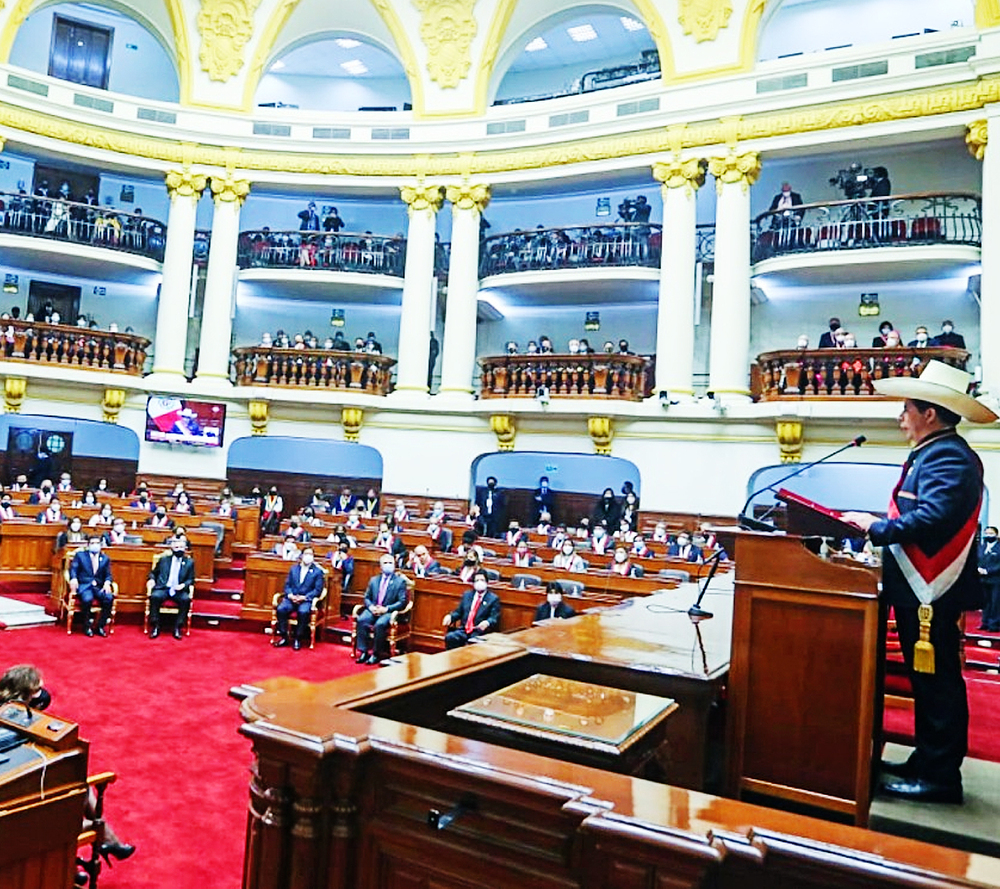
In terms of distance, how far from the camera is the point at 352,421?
1516cm

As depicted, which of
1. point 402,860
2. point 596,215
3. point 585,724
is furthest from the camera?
point 596,215

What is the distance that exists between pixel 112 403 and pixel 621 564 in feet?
34.5

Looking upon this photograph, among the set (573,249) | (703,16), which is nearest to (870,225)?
(703,16)

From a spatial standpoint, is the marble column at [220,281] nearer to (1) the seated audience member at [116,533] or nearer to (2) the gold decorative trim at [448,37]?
(2) the gold decorative trim at [448,37]

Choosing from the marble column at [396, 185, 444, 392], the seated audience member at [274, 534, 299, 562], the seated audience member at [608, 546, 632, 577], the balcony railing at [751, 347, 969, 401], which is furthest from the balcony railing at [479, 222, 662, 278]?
the seated audience member at [274, 534, 299, 562]

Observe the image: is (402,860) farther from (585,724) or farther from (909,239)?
(909,239)

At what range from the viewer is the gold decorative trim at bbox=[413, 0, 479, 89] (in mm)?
15141

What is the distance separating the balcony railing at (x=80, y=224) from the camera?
1521 cm

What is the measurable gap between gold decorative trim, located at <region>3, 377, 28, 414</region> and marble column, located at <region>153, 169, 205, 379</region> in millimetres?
2254

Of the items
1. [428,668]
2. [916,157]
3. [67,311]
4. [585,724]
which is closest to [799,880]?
[585,724]

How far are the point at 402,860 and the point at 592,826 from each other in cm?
50

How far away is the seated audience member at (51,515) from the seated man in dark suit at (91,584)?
84.4 inches

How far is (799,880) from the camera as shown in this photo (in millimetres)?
1297

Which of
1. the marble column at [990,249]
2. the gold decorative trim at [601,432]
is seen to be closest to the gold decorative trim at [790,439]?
the marble column at [990,249]
